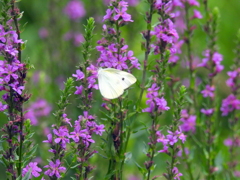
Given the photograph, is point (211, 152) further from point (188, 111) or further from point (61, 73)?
point (61, 73)

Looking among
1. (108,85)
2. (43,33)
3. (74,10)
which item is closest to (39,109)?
(43,33)

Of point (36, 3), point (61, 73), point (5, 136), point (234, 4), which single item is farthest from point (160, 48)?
point (234, 4)

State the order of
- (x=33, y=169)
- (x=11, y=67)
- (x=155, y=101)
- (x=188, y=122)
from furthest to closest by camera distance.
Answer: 1. (x=188, y=122)
2. (x=155, y=101)
3. (x=33, y=169)
4. (x=11, y=67)

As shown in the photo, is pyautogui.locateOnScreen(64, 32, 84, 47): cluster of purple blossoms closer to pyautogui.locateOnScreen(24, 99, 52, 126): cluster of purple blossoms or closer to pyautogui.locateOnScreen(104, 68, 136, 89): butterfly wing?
pyautogui.locateOnScreen(24, 99, 52, 126): cluster of purple blossoms

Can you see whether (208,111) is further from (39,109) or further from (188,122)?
(39,109)

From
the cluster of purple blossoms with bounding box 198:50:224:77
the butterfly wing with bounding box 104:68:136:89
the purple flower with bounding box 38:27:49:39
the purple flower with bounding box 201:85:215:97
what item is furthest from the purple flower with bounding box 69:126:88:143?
the purple flower with bounding box 38:27:49:39
